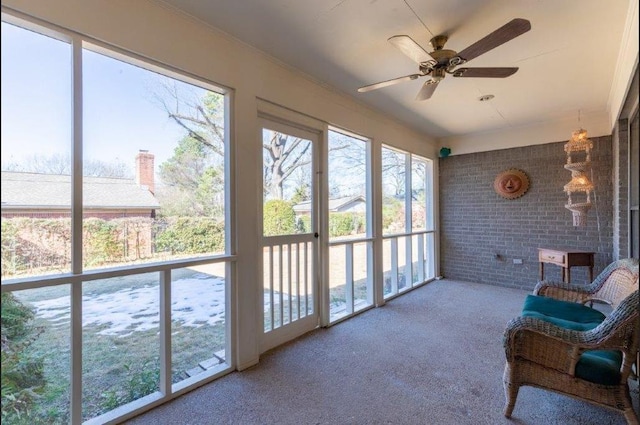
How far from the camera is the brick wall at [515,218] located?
4.33m

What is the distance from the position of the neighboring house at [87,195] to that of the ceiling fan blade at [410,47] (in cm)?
171

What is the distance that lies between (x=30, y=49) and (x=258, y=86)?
141 centimetres

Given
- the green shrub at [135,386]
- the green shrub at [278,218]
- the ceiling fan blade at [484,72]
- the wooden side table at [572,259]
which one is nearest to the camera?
the green shrub at [135,386]

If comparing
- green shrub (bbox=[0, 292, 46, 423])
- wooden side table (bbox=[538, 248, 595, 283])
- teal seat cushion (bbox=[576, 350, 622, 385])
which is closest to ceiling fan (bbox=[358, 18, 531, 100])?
teal seat cushion (bbox=[576, 350, 622, 385])

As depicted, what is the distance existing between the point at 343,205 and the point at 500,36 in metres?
2.22

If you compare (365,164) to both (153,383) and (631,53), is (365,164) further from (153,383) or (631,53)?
(153,383)

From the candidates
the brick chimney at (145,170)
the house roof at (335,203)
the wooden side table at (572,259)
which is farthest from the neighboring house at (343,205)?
the wooden side table at (572,259)

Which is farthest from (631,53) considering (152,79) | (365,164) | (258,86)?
(152,79)

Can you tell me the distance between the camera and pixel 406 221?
16.2 feet

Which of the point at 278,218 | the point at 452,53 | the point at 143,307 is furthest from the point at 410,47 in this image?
the point at 143,307

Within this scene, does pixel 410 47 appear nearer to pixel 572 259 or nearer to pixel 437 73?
pixel 437 73

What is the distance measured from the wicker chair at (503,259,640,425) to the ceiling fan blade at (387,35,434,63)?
5.77 feet

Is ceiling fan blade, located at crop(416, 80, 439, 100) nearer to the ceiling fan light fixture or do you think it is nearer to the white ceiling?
the ceiling fan light fixture

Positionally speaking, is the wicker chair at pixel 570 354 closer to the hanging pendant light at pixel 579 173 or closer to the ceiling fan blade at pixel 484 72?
the ceiling fan blade at pixel 484 72
